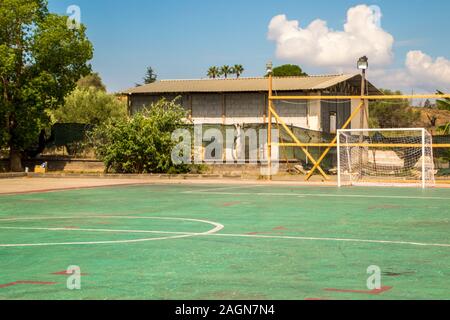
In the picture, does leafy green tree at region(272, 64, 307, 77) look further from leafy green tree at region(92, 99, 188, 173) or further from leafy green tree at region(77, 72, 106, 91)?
leafy green tree at region(92, 99, 188, 173)

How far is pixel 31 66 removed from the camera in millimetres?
38438

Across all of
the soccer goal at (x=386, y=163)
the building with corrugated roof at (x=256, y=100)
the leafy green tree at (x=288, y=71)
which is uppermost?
the leafy green tree at (x=288, y=71)

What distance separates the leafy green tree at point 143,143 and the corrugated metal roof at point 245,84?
532 inches

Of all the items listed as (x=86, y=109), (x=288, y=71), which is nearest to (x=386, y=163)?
(x=86, y=109)

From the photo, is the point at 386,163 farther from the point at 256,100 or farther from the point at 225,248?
the point at 225,248

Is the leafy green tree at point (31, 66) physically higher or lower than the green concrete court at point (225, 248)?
higher

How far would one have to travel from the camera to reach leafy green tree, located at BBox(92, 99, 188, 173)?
119ft

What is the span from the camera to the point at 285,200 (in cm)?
2222

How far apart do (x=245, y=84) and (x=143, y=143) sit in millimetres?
18047

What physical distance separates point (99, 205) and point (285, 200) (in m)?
5.51

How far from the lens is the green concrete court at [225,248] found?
27.5 ft

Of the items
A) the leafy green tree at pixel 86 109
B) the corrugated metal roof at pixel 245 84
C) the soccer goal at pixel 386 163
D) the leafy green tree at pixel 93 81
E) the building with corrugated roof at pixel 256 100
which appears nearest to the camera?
the soccer goal at pixel 386 163

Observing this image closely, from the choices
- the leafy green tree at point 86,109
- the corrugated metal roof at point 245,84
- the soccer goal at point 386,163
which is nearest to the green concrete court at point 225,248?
the soccer goal at point 386,163

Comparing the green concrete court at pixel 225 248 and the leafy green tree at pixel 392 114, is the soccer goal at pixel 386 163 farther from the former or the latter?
the leafy green tree at pixel 392 114
